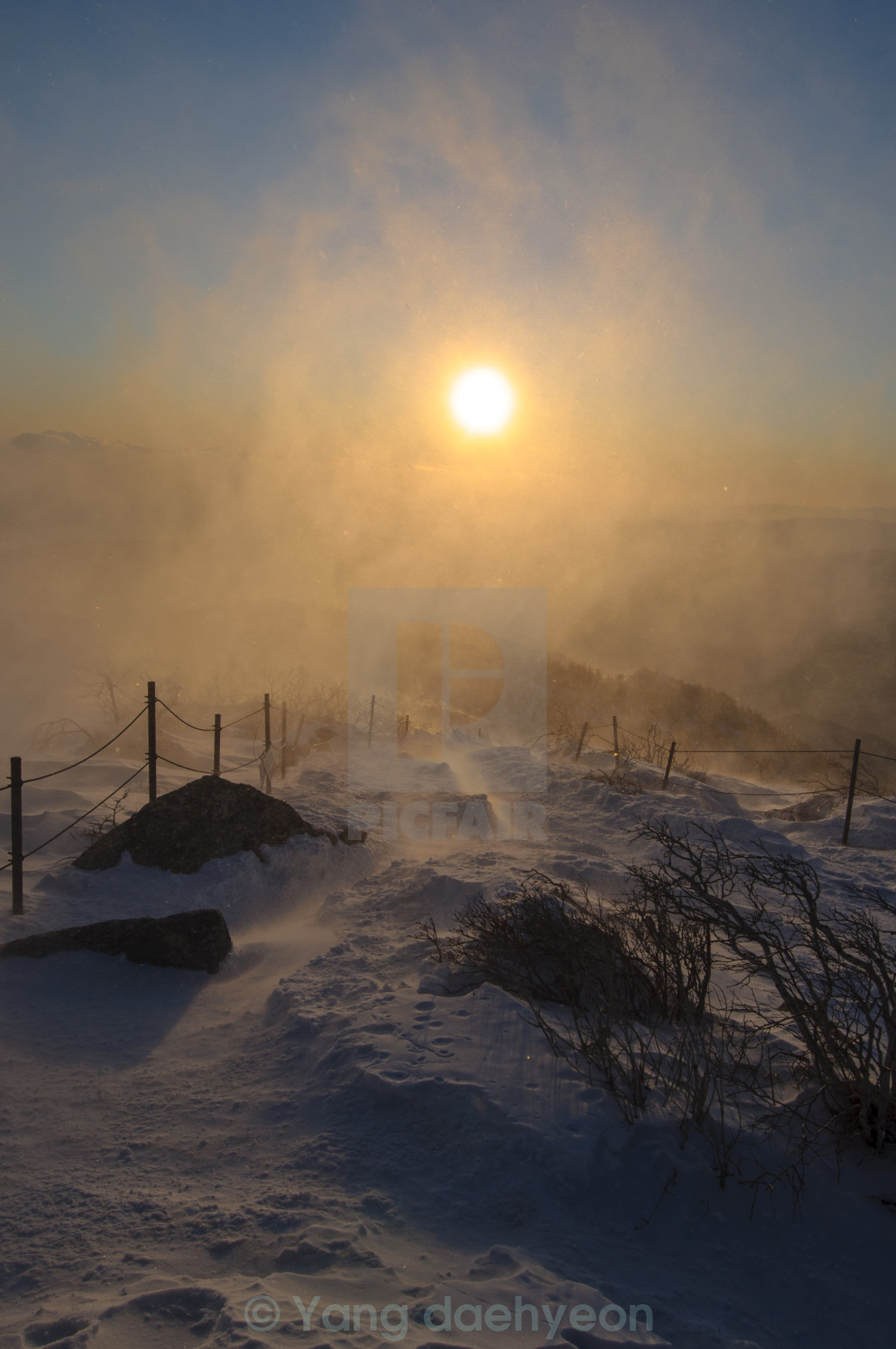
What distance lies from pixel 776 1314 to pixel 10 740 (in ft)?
61.5

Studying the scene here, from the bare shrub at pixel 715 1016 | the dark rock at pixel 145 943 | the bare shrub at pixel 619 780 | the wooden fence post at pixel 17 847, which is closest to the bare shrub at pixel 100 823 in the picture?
the wooden fence post at pixel 17 847

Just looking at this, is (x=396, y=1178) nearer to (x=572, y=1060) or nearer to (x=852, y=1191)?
(x=572, y=1060)

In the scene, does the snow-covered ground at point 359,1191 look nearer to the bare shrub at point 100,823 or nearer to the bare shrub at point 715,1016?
the bare shrub at point 715,1016

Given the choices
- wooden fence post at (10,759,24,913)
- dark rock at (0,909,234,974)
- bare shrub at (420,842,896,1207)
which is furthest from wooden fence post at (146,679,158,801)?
bare shrub at (420,842,896,1207)

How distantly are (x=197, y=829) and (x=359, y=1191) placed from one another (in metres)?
5.30

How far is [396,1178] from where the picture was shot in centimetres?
308

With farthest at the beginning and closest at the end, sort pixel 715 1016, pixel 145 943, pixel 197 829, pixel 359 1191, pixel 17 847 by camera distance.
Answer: pixel 197 829 → pixel 17 847 → pixel 145 943 → pixel 715 1016 → pixel 359 1191

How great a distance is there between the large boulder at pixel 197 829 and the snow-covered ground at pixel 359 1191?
2.04 metres

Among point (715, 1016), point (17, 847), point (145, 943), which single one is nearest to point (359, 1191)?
point (715, 1016)

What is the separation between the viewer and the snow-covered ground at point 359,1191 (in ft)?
7.54

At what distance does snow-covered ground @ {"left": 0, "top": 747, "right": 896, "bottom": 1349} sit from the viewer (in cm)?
230

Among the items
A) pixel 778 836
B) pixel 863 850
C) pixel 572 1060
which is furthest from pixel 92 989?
pixel 863 850

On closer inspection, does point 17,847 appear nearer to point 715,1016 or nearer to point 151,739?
point 151,739

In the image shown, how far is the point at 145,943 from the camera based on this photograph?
5.57 meters
